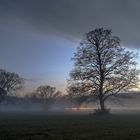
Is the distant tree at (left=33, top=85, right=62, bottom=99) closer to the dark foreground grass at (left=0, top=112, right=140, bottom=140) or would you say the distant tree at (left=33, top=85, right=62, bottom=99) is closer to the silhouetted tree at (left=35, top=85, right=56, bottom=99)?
the silhouetted tree at (left=35, top=85, right=56, bottom=99)

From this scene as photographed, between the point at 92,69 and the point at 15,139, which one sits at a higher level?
the point at 92,69

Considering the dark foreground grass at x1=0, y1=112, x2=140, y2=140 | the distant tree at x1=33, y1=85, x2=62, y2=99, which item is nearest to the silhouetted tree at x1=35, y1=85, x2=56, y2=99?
the distant tree at x1=33, y1=85, x2=62, y2=99

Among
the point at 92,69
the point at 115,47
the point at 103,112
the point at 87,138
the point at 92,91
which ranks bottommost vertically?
the point at 87,138

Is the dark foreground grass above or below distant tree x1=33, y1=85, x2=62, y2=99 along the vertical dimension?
below

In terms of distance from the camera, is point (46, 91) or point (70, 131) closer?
point (70, 131)

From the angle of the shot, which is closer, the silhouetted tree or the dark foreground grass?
the dark foreground grass

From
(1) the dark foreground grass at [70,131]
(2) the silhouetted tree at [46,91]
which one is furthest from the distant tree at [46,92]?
(1) the dark foreground grass at [70,131]

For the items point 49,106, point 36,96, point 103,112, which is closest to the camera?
point 103,112

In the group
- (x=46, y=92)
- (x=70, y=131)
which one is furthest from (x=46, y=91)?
(x=70, y=131)

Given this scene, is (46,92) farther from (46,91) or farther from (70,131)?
(70,131)

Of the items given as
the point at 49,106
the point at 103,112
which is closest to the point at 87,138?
the point at 103,112

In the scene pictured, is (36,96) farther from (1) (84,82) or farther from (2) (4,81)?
(1) (84,82)

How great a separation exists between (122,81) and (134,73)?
2409 mm

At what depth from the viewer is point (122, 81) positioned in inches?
1937
